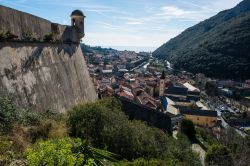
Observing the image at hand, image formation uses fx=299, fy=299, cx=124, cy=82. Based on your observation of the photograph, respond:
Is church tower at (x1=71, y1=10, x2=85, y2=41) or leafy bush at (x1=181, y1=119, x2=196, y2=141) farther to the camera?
leafy bush at (x1=181, y1=119, x2=196, y2=141)

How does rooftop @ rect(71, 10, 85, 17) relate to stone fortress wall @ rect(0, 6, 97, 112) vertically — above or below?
above

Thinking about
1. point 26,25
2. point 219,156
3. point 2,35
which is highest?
point 26,25

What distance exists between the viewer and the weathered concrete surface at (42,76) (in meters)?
10.6

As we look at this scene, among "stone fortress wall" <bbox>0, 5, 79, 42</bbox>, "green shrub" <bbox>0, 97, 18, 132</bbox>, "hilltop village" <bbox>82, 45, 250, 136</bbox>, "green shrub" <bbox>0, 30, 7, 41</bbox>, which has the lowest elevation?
"hilltop village" <bbox>82, 45, 250, 136</bbox>

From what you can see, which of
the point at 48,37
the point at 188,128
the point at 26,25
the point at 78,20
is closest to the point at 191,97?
the point at 188,128

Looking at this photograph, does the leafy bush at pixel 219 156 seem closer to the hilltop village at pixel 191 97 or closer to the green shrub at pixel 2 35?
the hilltop village at pixel 191 97

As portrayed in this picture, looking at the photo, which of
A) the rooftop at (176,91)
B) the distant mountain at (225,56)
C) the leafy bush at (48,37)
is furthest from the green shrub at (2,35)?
the distant mountain at (225,56)

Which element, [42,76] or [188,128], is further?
Answer: [188,128]

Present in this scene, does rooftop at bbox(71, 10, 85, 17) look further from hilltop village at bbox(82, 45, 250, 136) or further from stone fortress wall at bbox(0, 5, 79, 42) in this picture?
hilltop village at bbox(82, 45, 250, 136)

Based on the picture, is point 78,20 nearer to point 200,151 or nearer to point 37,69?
point 37,69

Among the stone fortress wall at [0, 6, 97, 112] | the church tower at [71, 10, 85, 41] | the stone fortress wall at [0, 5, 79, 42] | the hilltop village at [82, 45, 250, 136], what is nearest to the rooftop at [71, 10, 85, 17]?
the church tower at [71, 10, 85, 41]

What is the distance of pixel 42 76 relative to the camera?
13.4 meters

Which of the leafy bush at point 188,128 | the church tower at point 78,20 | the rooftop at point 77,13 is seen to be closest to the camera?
the rooftop at point 77,13

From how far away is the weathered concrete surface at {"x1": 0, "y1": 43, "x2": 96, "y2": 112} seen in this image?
1057 cm
